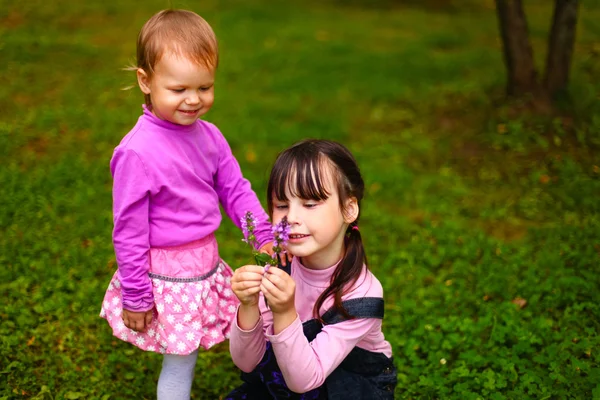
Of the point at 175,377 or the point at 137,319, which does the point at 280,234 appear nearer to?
the point at 137,319

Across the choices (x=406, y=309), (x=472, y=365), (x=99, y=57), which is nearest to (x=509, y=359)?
(x=472, y=365)

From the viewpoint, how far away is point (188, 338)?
9.09 ft

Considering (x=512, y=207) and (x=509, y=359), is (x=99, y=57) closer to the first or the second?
(x=512, y=207)

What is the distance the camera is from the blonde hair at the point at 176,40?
260cm

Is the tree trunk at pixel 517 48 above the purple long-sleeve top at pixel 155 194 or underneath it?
underneath

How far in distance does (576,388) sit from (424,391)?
77cm

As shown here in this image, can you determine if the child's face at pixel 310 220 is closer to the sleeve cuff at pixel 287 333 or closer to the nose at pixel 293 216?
the nose at pixel 293 216

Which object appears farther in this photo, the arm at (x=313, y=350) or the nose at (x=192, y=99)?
the nose at (x=192, y=99)

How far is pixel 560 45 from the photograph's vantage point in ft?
20.4

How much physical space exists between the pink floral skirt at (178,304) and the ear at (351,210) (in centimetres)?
65

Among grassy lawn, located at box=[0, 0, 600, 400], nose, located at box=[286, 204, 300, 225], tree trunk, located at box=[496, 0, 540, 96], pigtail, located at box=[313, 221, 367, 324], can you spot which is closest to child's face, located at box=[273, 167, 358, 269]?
nose, located at box=[286, 204, 300, 225]

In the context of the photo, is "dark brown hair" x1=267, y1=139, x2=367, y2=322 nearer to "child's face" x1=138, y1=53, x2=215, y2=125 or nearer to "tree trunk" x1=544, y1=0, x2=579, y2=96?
"child's face" x1=138, y1=53, x2=215, y2=125

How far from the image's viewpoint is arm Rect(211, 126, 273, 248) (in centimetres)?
303

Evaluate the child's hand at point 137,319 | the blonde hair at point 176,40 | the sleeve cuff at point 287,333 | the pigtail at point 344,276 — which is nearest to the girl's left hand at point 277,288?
the sleeve cuff at point 287,333
